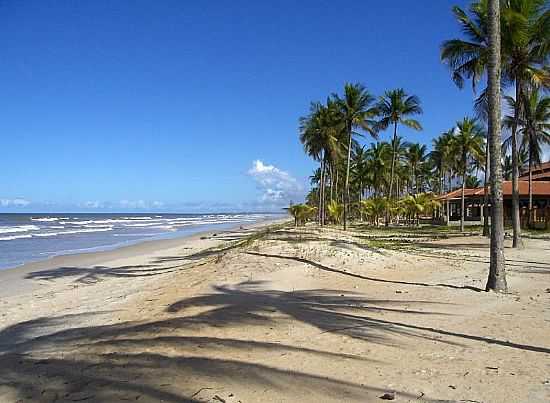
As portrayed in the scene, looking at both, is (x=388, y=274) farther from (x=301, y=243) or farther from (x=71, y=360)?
(x=71, y=360)

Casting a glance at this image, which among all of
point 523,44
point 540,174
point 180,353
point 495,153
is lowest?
point 180,353

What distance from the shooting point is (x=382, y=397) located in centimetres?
443

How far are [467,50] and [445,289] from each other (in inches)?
490

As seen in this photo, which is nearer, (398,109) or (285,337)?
(285,337)

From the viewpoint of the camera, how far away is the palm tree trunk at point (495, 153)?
973 centimetres

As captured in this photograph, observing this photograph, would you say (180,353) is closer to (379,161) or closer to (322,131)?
(322,131)

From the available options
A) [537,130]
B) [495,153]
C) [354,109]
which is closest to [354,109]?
[354,109]

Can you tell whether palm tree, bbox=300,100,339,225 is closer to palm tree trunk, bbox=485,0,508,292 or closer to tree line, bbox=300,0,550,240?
tree line, bbox=300,0,550,240

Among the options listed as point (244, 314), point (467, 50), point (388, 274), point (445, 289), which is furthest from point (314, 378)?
point (467, 50)

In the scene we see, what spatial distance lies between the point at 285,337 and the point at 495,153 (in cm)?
568

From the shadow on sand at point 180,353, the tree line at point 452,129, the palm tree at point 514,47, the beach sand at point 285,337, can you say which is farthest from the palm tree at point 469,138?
the shadow on sand at point 180,353

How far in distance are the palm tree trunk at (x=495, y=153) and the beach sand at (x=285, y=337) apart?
20.0 inches

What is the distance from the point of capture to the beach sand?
483 cm

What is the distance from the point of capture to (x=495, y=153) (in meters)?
9.64
